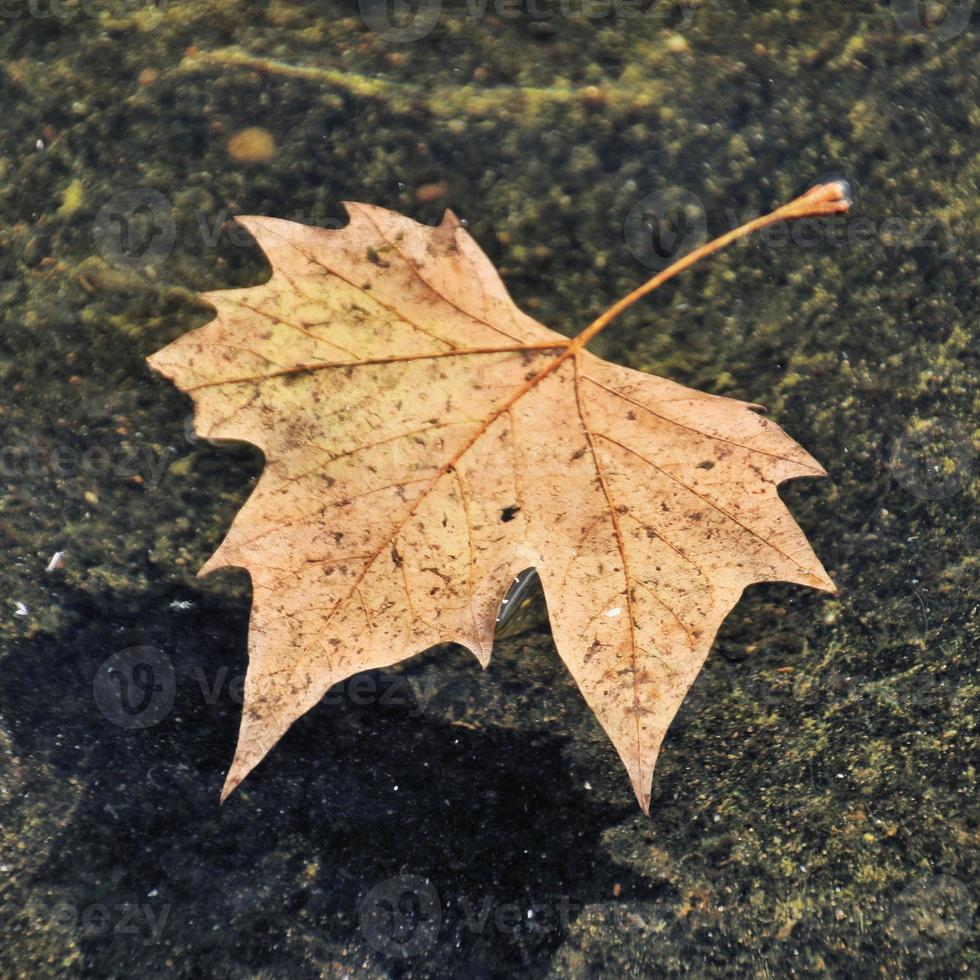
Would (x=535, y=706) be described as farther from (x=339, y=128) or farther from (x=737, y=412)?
(x=339, y=128)

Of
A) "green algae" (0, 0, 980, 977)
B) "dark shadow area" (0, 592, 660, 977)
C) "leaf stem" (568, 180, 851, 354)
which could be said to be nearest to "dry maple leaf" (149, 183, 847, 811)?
"leaf stem" (568, 180, 851, 354)

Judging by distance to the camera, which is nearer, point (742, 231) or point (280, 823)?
point (742, 231)

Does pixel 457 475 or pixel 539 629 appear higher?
pixel 457 475

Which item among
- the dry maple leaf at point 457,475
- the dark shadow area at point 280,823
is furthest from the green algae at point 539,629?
the dry maple leaf at point 457,475

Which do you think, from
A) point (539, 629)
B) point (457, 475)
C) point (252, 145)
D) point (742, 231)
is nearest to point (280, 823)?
point (539, 629)

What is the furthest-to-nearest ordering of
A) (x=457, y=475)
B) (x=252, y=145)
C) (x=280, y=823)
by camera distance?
(x=280, y=823)
(x=252, y=145)
(x=457, y=475)

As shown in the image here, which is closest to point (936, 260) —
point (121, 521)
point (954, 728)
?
point (954, 728)

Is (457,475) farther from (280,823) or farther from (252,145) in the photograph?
(280,823)
